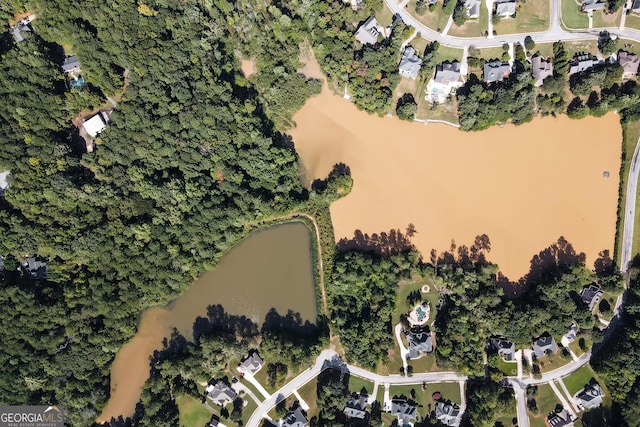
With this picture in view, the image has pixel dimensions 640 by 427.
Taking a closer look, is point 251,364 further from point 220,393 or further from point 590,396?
point 590,396

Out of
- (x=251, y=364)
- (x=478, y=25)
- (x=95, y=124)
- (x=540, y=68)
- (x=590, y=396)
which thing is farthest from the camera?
(x=478, y=25)

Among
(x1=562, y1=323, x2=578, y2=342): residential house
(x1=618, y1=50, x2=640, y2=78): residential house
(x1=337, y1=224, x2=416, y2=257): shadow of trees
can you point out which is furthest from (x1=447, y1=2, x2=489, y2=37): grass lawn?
(x1=562, y1=323, x2=578, y2=342): residential house

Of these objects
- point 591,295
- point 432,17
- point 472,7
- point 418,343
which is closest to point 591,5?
point 472,7

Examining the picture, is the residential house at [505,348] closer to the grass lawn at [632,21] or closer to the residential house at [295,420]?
the residential house at [295,420]

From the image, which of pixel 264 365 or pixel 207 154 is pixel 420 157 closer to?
pixel 207 154

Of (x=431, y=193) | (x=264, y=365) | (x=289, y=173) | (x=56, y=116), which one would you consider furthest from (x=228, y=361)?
(x=56, y=116)

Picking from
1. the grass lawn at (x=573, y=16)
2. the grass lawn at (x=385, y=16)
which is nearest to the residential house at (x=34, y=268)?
the grass lawn at (x=385, y=16)

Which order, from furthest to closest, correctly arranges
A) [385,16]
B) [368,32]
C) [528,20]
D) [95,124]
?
[385,16]
[528,20]
[368,32]
[95,124]
